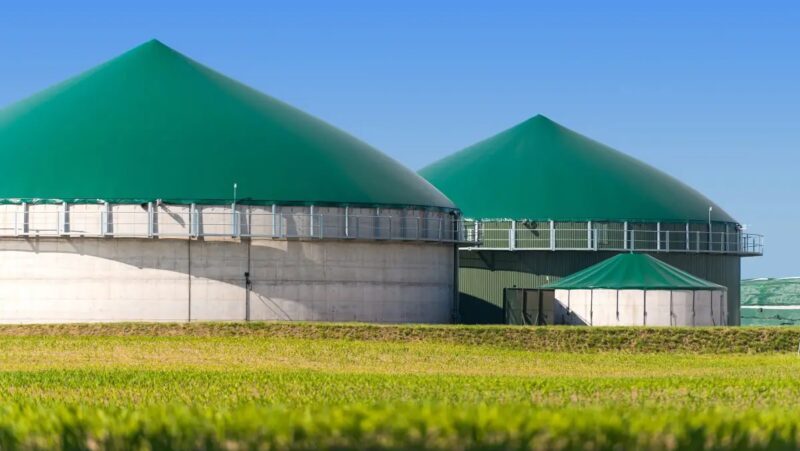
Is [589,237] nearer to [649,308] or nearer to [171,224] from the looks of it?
[649,308]

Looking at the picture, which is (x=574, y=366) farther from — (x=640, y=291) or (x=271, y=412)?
(x=271, y=412)

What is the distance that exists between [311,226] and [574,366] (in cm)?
1818

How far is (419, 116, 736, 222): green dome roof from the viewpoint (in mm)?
85750

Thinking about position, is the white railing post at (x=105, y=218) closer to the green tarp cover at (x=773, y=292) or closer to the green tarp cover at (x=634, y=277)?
the green tarp cover at (x=634, y=277)

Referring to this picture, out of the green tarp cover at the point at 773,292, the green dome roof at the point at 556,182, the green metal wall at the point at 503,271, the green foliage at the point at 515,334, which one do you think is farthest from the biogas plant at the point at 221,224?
the green tarp cover at the point at 773,292

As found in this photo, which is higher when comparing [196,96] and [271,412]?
[196,96]

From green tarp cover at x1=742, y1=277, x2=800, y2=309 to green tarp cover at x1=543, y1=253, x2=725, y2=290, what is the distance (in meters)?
44.2

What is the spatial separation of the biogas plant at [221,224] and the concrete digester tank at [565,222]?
17.3 feet

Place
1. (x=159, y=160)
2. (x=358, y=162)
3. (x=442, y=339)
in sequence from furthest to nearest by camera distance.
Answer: (x=358, y=162), (x=159, y=160), (x=442, y=339)

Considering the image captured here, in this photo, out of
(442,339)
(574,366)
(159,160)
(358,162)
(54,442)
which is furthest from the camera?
(358,162)

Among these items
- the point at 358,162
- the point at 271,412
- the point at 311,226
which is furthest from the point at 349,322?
the point at 271,412

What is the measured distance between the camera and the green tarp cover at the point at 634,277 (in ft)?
235

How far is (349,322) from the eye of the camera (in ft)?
214

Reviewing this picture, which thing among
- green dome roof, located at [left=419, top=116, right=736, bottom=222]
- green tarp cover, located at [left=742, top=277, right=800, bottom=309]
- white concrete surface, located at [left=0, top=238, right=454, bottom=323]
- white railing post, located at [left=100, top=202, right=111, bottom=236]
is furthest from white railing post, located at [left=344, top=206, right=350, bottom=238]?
green tarp cover, located at [left=742, top=277, right=800, bottom=309]
